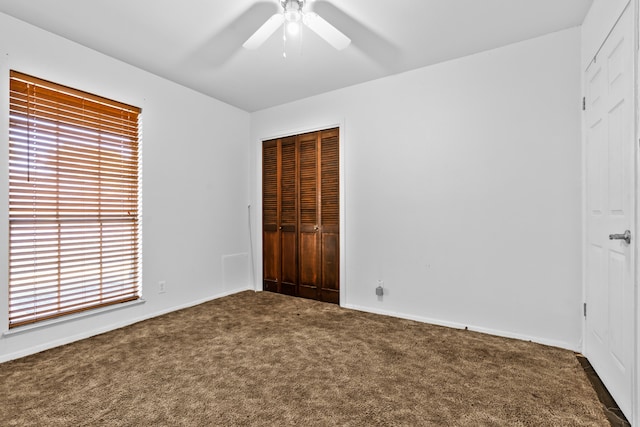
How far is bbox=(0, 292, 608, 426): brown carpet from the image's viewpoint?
163 cm

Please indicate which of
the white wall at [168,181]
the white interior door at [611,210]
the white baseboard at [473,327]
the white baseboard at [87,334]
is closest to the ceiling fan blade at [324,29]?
the white interior door at [611,210]

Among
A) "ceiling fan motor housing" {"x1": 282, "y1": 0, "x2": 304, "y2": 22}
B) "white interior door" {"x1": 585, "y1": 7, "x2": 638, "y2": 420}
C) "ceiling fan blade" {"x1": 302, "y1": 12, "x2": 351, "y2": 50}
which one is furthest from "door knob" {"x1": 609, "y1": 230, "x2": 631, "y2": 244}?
"ceiling fan motor housing" {"x1": 282, "y1": 0, "x2": 304, "y2": 22}

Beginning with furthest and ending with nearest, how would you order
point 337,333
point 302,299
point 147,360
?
point 302,299, point 337,333, point 147,360

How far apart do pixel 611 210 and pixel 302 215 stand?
9.16 feet

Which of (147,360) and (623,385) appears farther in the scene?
(147,360)

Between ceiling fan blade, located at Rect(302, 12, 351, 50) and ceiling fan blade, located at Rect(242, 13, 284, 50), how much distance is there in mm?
177

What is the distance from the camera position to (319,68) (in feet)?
10.2

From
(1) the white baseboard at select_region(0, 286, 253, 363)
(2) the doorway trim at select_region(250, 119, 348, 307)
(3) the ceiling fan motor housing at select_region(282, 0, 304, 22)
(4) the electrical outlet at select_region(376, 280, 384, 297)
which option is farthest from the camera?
(2) the doorway trim at select_region(250, 119, 348, 307)

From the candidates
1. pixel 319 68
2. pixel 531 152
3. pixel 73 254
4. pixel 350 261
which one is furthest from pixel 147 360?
pixel 531 152

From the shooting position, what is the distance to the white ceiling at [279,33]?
2184 mm

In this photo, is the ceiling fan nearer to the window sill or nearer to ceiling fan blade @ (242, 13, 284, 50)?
ceiling fan blade @ (242, 13, 284, 50)

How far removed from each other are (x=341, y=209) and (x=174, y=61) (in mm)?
2173

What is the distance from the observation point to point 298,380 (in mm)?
1986

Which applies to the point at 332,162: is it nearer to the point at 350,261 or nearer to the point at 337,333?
the point at 350,261
